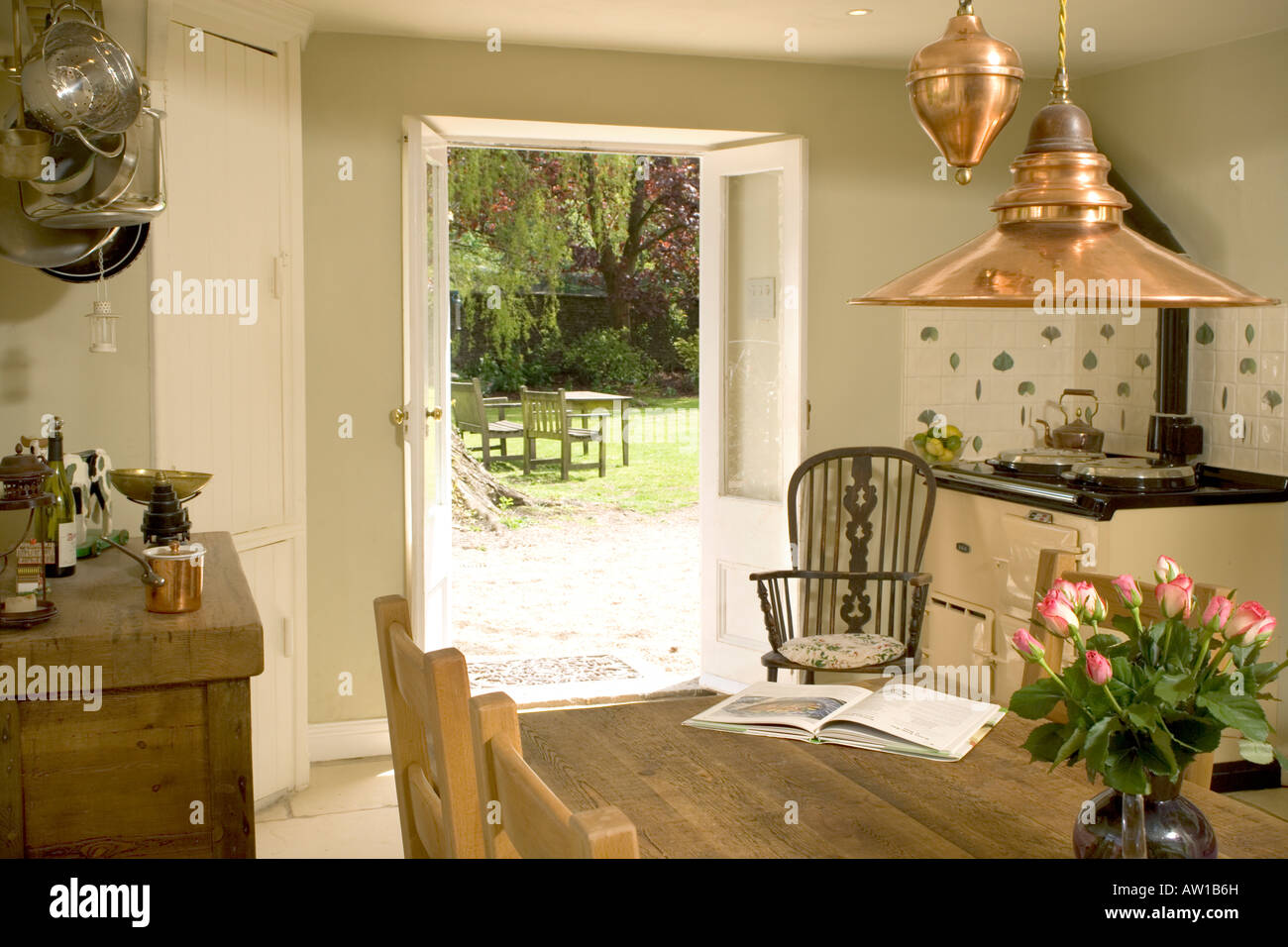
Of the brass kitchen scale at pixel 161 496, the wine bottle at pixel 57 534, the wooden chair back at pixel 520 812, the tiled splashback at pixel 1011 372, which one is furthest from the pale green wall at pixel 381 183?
the wooden chair back at pixel 520 812

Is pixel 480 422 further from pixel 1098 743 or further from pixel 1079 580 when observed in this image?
pixel 1098 743

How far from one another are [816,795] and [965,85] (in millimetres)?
1046

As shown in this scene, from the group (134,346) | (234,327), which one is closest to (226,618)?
(134,346)

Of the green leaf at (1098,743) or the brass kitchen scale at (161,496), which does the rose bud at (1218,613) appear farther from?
the brass kitchen scale at (161,496)

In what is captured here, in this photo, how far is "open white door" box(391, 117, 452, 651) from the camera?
443cm

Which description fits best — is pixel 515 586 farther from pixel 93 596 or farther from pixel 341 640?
pixel 93 596

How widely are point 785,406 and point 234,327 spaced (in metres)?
2.10

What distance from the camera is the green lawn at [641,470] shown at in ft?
32.7

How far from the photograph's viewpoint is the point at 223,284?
12.5ft

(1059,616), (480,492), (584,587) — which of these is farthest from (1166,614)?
(480,492)

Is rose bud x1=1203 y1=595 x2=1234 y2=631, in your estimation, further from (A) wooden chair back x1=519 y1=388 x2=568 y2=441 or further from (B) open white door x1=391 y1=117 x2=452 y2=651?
(A) wooden chair back x1=519 y1=388 x2=568 y2=441

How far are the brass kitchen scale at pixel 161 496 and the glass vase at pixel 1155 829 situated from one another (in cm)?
172

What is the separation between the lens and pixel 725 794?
1.93m

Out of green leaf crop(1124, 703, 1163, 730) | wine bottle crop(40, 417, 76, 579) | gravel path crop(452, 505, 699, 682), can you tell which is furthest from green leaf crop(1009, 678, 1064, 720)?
gravel path crop(452, 505, 699, 682)
